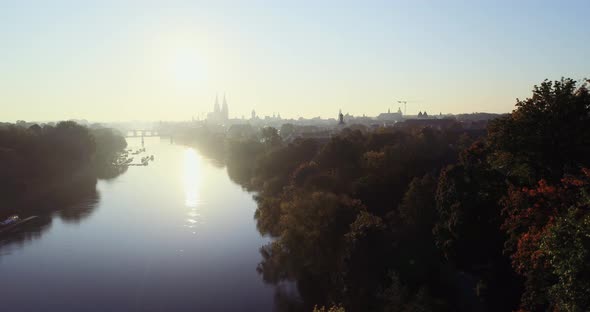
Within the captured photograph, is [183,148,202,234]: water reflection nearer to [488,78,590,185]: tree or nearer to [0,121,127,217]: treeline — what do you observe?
[0,121,127,217]: treeline

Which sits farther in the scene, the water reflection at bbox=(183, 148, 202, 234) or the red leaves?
the water reflection at bbox=(183, 148, 202, 234)

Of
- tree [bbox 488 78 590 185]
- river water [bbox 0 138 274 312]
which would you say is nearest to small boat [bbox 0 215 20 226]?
river water [bbox 0 138 274 312]

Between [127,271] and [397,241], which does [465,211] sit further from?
[127,271]

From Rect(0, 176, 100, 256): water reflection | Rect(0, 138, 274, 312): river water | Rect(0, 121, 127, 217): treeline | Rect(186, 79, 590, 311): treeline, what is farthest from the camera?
Rect(0, 121, 127, 217): treeline

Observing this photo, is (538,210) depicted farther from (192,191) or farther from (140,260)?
(192,191)

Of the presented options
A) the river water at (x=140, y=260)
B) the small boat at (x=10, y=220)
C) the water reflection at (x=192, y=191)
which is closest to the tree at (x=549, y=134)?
the river water at (x=140, y=260)

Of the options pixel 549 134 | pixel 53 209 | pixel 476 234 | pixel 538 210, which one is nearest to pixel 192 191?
pixel 53 209

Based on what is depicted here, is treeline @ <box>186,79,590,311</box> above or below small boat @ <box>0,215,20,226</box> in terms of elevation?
above

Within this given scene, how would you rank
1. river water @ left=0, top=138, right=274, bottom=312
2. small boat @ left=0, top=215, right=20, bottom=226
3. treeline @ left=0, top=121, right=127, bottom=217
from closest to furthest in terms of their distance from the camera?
1. river water @ left=0, top=138, right=274, bottom=312
2. small boat @ left=0, top=215, right=20, bottom=226
3. treeline @ left=0, top=121, right=127, bottom=217
